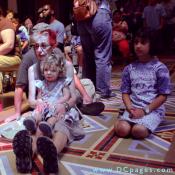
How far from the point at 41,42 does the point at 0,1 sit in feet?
17.2

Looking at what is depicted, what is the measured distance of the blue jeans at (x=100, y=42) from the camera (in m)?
3.75

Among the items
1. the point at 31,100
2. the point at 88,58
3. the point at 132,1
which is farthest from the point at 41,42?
the point at 132,1

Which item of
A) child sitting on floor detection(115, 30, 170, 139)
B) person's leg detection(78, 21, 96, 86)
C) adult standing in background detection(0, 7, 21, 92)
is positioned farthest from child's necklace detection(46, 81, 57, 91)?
person's leg detection(78, 21, 96, 86)

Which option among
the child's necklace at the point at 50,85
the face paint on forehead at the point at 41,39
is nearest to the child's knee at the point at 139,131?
the child's necklace at the point at 50,85

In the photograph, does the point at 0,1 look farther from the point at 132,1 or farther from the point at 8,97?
the point at 8,97

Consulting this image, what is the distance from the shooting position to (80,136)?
2670 millimetres

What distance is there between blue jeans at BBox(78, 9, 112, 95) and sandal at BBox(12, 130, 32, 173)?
186 cm

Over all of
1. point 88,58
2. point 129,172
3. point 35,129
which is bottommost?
point 129,172

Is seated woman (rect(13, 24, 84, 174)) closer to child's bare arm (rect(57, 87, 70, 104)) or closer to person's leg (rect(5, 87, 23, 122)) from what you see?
child's bare arm (rect(57, 87, 70, 104))

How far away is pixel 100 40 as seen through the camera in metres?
3.80

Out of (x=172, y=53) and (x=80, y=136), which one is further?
(x=172, y=53)

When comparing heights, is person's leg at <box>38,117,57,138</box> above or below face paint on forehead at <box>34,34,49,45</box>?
below

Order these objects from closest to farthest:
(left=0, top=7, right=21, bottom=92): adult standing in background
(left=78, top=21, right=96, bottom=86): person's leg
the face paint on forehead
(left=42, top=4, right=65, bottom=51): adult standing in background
A: the face paint on forehead, (left=0, top=7, right=21, bottom=92): adult standing in background, (left=78, top=21, right=96, bottom=86): person's leg, (left=42, top=4, right=65, bottom=51): adult standing in background

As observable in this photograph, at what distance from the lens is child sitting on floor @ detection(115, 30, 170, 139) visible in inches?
105
